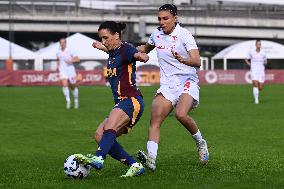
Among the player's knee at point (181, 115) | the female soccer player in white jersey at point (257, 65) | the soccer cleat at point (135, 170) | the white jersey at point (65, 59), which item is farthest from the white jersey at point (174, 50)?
the female soccer player in white jersey at point (257, 65)

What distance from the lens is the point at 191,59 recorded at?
1088 centimetres

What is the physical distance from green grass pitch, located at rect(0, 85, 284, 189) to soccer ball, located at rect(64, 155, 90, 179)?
0.32ft

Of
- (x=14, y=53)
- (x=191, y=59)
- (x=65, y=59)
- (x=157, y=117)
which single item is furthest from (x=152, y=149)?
(x=14, y=53)

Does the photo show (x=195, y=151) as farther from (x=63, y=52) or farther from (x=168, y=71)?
(x=63, y=52)

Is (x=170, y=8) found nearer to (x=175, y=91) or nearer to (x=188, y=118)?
(x=175, y=91)

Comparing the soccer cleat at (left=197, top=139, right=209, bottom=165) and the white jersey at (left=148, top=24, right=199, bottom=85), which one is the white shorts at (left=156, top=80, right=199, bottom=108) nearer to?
the white jersey at (left=148, top=24, right=199, bottom=85)

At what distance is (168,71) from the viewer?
11.8 metres

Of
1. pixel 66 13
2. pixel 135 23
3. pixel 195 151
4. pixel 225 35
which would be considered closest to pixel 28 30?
pixel 66 13

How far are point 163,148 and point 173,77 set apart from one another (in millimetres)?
3880

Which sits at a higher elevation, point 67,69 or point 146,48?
point 146,48

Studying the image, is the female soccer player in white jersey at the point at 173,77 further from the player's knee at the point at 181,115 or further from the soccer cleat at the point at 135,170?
the soccer cleat at the point at 135,170

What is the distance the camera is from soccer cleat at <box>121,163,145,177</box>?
33.8 ft

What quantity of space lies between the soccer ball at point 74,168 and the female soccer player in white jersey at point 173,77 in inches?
59.2

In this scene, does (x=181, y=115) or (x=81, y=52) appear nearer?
(x=181, y=115)
